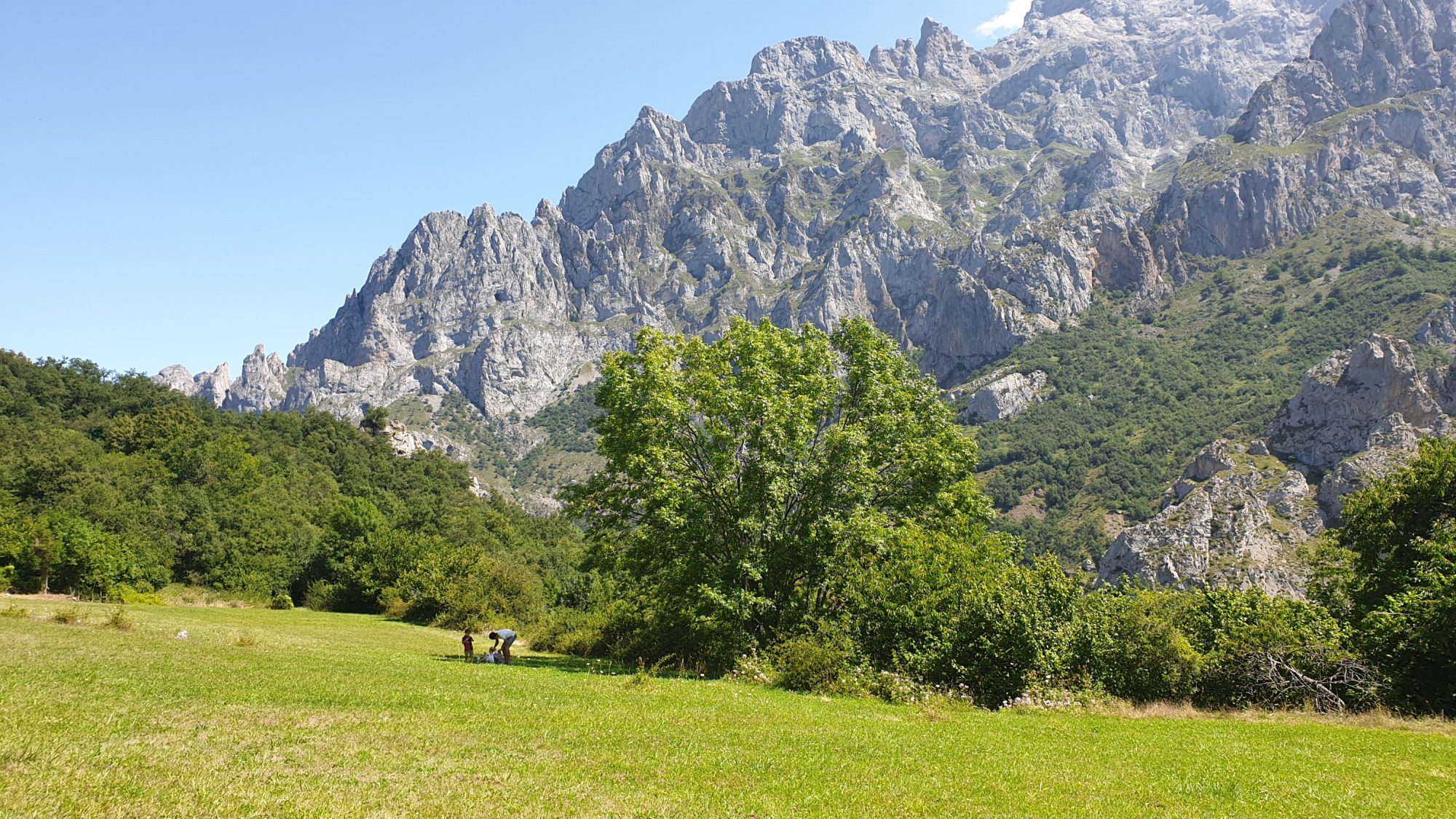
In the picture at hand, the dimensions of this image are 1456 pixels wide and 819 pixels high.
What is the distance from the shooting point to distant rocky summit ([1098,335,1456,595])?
263 feet

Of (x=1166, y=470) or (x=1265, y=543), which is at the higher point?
(x=1166, y=470)

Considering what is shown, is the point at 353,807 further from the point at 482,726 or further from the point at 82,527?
the point at 82,527

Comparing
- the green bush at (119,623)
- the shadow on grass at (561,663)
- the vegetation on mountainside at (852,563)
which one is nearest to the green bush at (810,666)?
the vegetation on mountainside at (852,563)

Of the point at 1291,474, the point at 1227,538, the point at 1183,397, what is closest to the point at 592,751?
the point at 1227,538

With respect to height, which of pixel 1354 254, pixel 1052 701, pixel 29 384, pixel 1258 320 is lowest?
pixel 1052 701

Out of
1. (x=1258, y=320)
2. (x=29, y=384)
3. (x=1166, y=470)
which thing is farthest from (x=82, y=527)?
(x=1258, y=320)

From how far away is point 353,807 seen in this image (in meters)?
7.75

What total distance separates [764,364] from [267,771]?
20.5 metres

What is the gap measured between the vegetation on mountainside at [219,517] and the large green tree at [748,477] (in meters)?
11.2

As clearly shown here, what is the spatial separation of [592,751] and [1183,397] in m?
195

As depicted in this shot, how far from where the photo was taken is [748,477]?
25.9 metres

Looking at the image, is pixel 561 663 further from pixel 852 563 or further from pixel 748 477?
pixel 852 563

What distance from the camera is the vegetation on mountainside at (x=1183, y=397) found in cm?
14588

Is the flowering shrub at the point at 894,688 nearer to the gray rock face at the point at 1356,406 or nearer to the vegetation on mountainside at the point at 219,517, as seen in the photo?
the vegetation on mountainside at the point at 219,517
